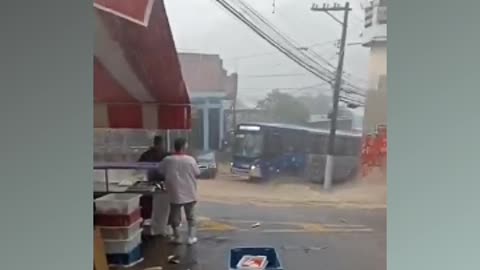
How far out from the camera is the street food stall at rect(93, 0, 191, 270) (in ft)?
14.2

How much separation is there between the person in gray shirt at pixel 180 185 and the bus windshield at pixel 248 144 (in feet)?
1.08

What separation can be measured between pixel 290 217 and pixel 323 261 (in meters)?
0.40

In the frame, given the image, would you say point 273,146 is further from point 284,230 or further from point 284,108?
point 284,230

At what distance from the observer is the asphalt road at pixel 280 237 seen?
15.0ft

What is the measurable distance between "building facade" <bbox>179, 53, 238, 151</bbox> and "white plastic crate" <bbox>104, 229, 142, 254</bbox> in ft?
2.52

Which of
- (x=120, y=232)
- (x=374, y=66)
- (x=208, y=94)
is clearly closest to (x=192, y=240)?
(x=120, y=232)

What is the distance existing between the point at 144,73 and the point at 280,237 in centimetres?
152

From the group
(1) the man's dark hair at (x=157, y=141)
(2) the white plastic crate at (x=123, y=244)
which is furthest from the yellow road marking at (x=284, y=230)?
(1) the man's dark hair at (x=157, y=141)

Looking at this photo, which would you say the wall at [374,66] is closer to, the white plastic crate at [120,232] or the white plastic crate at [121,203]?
the white plastic crate at [121,203]

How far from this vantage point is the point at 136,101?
15.8 ft
